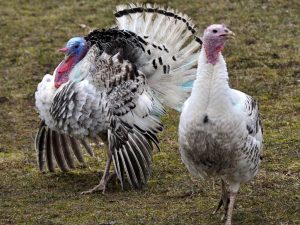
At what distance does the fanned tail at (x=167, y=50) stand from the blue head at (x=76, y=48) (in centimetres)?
58

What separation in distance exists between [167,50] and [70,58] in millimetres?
990

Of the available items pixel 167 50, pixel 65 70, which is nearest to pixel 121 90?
pixel 65 70

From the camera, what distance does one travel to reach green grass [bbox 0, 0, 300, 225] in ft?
24.3

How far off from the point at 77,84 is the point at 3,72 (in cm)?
476

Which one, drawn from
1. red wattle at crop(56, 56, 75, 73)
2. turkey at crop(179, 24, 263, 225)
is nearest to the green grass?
turkey at crop(179, 24, 263, 225)

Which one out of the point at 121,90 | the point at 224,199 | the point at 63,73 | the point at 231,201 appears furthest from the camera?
the point at 63,73

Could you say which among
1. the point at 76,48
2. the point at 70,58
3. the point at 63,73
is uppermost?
the point at 76,48

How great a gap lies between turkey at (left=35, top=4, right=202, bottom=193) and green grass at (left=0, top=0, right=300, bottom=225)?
1.03 feet

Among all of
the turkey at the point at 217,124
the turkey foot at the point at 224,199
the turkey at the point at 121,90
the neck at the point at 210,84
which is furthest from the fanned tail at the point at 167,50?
the neck at the point at 210,84

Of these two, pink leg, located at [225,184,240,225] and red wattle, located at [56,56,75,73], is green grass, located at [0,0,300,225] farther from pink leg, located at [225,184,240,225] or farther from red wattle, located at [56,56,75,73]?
red wattle, located at [56,56,75,73]

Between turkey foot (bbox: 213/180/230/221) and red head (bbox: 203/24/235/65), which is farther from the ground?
red head (bbox: 203/24/235/65)

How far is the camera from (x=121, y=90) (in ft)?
26.6

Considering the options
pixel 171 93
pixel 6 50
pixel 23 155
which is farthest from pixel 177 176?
pixel 6 50

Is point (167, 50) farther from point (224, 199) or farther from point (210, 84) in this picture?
point (210, 84)
